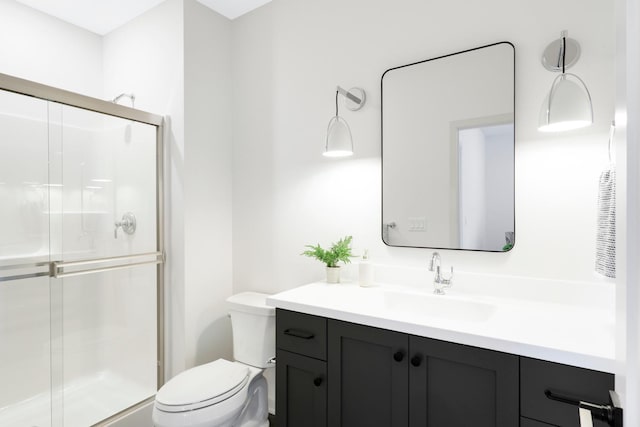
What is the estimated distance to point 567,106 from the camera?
123cm

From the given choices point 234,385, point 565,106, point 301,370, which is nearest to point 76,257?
point 234,385

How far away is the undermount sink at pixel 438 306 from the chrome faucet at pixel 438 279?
0.19ft

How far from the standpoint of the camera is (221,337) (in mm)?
2357

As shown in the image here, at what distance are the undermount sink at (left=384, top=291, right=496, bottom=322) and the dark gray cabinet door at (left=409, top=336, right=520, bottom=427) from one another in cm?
34

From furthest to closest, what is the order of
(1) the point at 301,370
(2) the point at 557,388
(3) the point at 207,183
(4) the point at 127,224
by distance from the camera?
(3) the point at 207,183
(4) the point at 127,224
(1) the point at 301,370
(2) the point at 557,388

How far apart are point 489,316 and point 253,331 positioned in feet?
3.88

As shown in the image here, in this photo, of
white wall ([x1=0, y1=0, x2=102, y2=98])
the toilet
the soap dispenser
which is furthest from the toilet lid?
white wall ([x1=0, y1=0, x2=102, y2=98])

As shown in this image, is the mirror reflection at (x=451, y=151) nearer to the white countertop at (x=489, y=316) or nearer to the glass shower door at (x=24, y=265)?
A: the white countertop at (x=489, y=316)

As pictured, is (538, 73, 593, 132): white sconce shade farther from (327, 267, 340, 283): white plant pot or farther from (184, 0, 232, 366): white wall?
(184, 0, 232, 366): white wall

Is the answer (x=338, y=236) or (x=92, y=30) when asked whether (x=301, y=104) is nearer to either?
(x=338, y=236)

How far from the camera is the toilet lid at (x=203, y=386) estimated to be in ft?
4.99

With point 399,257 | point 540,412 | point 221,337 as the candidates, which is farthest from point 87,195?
point 540,412

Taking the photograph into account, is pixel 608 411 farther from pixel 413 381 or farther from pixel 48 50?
pixel 48 50

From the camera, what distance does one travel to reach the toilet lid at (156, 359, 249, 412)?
4.99 ft
